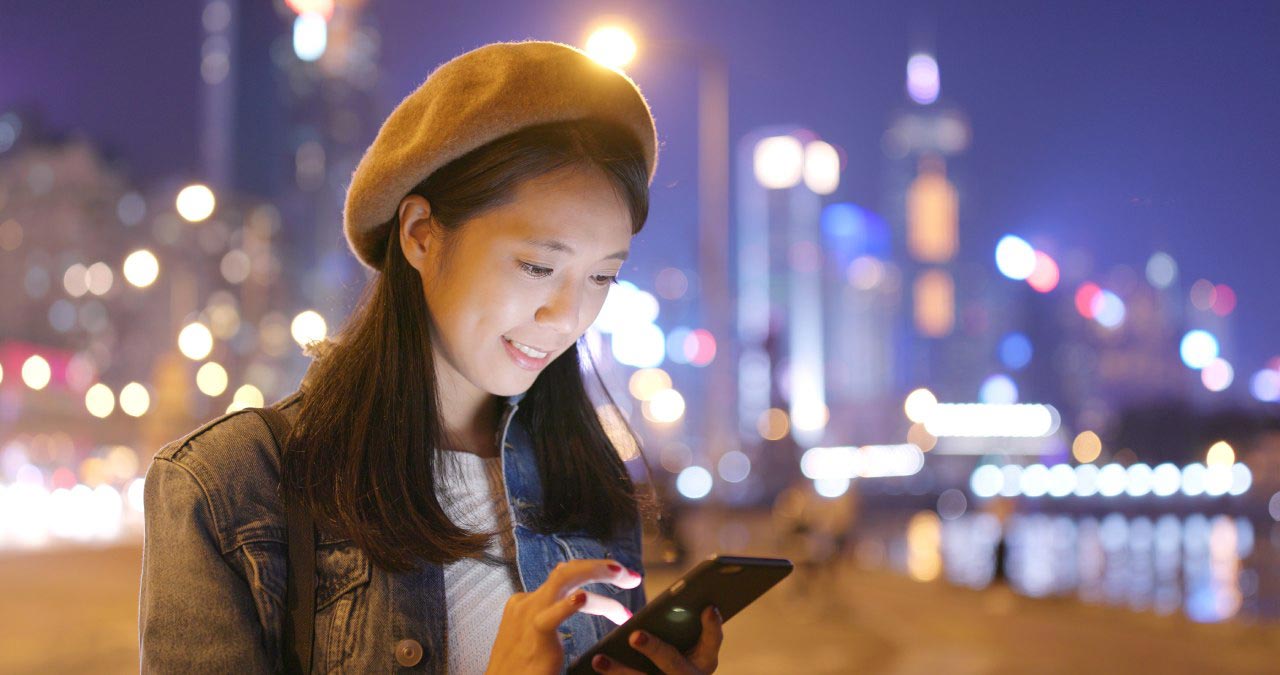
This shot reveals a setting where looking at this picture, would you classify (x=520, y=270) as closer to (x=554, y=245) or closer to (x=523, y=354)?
(x=554, y=245)

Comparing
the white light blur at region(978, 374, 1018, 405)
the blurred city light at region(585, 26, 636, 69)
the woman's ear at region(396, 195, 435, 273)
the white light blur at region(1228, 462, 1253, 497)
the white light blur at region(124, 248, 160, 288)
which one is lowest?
the white light blur at region(1228, 462, 1253, 497)

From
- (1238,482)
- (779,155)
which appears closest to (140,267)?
(779,155)

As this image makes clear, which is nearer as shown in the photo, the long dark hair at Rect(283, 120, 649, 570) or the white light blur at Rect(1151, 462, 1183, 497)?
the long dark hair at Rect(283, 120, 649, 570)

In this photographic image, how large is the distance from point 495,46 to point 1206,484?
14289 centimetres

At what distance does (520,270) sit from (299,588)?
0.72 m

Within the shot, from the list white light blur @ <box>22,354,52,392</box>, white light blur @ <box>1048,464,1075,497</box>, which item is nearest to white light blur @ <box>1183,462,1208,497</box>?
white light blur @ <box>1048,464,1075,497</box>

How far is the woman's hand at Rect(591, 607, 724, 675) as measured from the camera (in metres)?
1.93

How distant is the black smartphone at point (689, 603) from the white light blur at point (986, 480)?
473 ft

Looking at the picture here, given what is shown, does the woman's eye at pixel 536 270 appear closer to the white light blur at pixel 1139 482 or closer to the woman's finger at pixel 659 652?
the woman's finger at pixel 659 652

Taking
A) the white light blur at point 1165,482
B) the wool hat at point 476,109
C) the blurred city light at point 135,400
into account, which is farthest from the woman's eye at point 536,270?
the white light blur at point 1165,482

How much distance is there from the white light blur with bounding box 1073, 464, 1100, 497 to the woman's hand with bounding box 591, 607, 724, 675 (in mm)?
147663

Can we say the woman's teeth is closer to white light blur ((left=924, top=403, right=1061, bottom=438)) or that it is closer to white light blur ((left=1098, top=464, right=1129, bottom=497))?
white light blur ((left=924, top=403, right=1061, bottom=438))

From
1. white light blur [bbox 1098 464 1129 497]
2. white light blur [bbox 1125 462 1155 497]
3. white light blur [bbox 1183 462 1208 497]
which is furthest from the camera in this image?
white light blur [bbox 1098 464 1129 497]

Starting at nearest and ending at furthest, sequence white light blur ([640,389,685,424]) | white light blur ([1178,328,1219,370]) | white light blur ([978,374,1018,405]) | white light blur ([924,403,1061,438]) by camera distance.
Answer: white light blur ([1178,328,1219,370]) < white light blur ([640,389,685,424]) < white light blur ([924,403,1061,438]) < white light blur ([978,374,1018,405])
